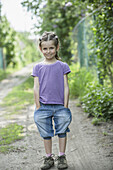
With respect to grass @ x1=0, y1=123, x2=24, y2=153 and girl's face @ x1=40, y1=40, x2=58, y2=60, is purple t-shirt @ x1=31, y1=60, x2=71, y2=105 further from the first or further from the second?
grass @ x1=0, y1=123, x2=24, y2=153

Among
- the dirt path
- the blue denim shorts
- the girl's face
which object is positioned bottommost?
the dirt path

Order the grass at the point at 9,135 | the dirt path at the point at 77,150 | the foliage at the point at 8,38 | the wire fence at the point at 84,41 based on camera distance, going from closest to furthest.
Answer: the dirt path at the point at 77,150
the grass at the point at 9,135
the wire fence at the point at 84,41
the foliage at the point at 8,38

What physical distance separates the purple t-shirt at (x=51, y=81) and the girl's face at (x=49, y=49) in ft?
0.32

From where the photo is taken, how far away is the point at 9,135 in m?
4.27

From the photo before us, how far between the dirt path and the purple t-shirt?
0.75m

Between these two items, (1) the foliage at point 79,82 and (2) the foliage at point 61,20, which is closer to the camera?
(1) the foliage at point 79,82

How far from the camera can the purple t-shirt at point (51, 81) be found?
2951mm

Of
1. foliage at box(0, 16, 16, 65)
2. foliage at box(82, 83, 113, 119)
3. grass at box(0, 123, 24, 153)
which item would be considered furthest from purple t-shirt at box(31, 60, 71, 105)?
foliage at box(0, 16, 16, 65)

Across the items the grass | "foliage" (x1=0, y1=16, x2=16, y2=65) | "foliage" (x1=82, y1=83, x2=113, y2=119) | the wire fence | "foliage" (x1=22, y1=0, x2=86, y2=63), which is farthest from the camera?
"foliage" (x1=0, y1=16, x2=16, y2=65)

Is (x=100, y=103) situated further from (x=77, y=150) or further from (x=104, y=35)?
(x=77, y=150)

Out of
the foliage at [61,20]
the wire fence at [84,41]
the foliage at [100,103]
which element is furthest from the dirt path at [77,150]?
the foliage at [61,20]

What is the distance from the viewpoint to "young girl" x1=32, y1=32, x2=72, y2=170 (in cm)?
295

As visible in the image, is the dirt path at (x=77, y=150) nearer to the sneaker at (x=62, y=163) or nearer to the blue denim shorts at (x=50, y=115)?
the sneaker at (x=62, y=163)

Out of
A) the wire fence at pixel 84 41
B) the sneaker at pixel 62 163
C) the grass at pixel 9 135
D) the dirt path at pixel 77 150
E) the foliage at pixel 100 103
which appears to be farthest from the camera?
the wire fence at pixel 84 41
